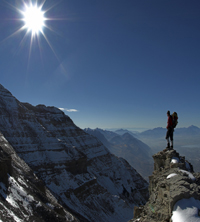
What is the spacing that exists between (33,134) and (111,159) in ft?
163

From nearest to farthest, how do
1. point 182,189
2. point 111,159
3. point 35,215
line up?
point 182,189
point 35,215
point 111,159

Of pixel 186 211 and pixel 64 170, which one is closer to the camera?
pixel 186 211

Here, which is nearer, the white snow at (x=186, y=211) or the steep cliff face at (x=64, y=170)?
the white snow at (x=186, y=211)

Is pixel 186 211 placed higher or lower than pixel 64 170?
higher

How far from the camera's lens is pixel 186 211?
5.84 metres

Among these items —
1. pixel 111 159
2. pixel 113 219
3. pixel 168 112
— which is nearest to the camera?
pixel 168 112

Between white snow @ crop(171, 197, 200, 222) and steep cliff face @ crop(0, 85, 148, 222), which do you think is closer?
white snow @ crop(171, 197, 200, 222)

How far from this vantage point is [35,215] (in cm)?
2305

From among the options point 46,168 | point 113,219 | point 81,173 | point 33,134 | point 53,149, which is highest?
point 33,134

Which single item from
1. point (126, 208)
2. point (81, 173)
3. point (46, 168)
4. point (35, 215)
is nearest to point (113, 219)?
point (126, 208)

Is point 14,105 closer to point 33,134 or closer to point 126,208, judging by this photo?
point 33,134

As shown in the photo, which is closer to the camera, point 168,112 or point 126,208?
point 168,112

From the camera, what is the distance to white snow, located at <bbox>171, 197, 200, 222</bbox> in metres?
5.54

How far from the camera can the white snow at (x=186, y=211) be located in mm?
5539
